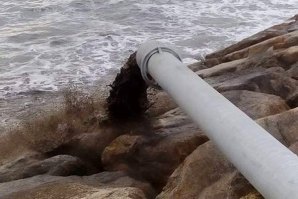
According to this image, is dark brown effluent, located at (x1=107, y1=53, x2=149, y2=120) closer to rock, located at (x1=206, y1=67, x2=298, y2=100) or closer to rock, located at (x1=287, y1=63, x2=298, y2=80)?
rock, located at (x1=206, y1=67, x2=298, y2=100)

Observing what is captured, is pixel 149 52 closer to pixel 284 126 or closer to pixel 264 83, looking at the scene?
pixel 264 83

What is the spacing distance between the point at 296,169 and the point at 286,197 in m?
0.18

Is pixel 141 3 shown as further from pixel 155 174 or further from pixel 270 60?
pixel 155 174

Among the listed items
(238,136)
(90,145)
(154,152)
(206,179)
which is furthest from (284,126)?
(90,145)

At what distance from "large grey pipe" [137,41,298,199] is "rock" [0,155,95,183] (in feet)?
5.01

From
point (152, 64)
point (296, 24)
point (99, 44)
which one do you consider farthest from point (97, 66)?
point (152, 64)

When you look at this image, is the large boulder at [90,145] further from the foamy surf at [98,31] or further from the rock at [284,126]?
the foamy surf at [98,31]

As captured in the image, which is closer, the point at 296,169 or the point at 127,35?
the point at 296,169

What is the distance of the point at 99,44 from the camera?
1291cm

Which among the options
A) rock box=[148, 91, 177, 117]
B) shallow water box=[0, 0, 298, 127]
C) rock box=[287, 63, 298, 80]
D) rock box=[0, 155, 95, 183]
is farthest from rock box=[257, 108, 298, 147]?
shallow water box=[0, 0, 298, 127]

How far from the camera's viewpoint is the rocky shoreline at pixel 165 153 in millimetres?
3646

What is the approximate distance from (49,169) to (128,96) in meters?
1.64

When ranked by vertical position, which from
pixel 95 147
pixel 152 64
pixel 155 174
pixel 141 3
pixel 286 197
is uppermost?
pixel 286 197

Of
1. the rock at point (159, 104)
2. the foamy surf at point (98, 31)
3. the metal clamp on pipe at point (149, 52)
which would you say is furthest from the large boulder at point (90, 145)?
the foamy surf at point (98, 31)
